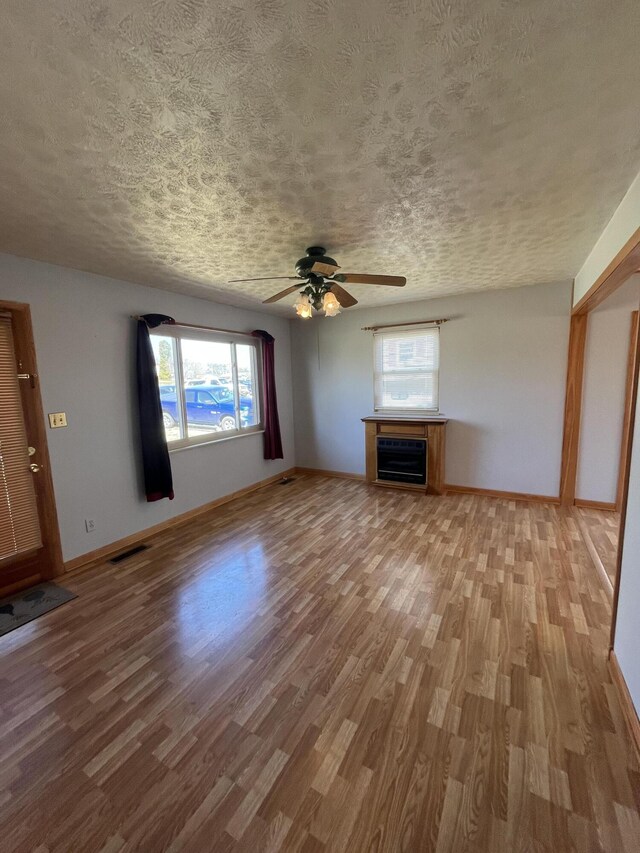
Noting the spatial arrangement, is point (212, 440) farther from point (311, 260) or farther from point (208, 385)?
point (311, 260)

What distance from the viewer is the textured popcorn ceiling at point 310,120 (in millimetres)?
935

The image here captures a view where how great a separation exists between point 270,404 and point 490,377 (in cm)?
290

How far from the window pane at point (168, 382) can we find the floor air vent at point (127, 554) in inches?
43.5

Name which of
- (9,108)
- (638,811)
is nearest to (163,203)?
(9,108)

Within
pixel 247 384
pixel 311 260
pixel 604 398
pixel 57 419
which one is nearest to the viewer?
pixel 311 260

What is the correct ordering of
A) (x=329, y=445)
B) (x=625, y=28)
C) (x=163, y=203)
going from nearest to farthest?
(x=625, y=28) → (x=163, y=203) → (x=329, y=445)

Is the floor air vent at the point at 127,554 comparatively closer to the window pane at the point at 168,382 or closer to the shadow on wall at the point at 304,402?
the window pane at the point at 168,382

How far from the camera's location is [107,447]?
3117 mm

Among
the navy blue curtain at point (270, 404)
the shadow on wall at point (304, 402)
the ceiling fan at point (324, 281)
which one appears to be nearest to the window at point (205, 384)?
the navy blue curtain at point (270, 404)

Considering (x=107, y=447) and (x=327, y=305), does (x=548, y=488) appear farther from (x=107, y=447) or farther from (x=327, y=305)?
(x=107, y=447)

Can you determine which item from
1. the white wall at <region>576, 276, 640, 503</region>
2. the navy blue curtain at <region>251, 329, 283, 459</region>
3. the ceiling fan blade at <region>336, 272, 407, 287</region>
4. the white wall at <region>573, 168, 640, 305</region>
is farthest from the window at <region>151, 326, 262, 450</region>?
the white wall at <region>576, 276, 640, 503</region>

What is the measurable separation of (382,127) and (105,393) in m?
2.94

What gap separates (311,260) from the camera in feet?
7.88

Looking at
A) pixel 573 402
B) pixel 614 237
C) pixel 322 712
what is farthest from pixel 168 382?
pixel 573 402
